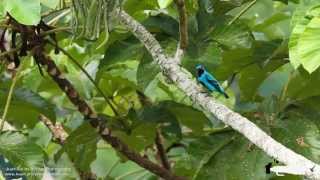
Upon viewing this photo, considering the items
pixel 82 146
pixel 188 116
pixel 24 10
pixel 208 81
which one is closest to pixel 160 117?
pixel 188 116

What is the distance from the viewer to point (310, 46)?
0.83 metres

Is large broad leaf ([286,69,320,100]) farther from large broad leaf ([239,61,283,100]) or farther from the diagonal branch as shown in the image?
the diagonal branch

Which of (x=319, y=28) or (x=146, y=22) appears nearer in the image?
(x=319, y=28)

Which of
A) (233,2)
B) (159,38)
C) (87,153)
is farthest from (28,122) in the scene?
(233,2)

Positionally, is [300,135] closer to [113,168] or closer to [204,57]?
[204,57]

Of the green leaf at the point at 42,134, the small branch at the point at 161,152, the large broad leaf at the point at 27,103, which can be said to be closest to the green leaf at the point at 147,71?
the large broad leaf at the point at 27,103

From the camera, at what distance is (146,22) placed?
1.26 metres

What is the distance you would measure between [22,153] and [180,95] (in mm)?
547

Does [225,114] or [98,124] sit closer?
[225,114]

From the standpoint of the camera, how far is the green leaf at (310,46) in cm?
83

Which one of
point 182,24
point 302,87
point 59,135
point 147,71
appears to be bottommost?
point 59,135

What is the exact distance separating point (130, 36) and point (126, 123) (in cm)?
24

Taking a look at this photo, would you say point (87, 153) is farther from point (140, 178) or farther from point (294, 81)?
point (294, 81)

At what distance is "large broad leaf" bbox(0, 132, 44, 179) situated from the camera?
111cm
